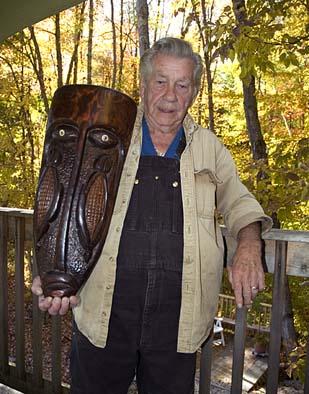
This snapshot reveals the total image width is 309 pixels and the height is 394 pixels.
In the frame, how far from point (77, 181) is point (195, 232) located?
383mm

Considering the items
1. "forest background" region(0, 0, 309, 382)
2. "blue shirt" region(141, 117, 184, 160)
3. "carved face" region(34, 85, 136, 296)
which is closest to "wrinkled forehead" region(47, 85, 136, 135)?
"carved face" region(34, 85, 136, 296)

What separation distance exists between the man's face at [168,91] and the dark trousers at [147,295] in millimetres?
128

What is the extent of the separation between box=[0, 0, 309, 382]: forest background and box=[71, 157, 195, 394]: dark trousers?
140 cm

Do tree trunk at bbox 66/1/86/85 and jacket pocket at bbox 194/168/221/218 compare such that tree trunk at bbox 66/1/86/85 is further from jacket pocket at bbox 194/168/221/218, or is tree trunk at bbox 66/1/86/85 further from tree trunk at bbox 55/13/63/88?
jacket pocket at bbox 194/168/221/218

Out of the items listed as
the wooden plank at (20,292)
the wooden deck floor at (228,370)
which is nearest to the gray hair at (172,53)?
the wooden plank at (20,292)

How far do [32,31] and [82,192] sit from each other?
6997mm

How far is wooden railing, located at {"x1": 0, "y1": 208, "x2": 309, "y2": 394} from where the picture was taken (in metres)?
1.41

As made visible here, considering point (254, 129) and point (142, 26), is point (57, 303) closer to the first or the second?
point (142, 26)

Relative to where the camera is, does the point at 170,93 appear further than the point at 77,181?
Yes

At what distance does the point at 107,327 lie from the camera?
4.16 feet

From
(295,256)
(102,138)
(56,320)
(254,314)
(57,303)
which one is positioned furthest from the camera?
(254,314)

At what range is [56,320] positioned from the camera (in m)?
1.82

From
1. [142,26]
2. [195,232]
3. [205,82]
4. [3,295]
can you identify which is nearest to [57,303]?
[195,232]

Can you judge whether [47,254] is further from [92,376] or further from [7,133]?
[7,133]
